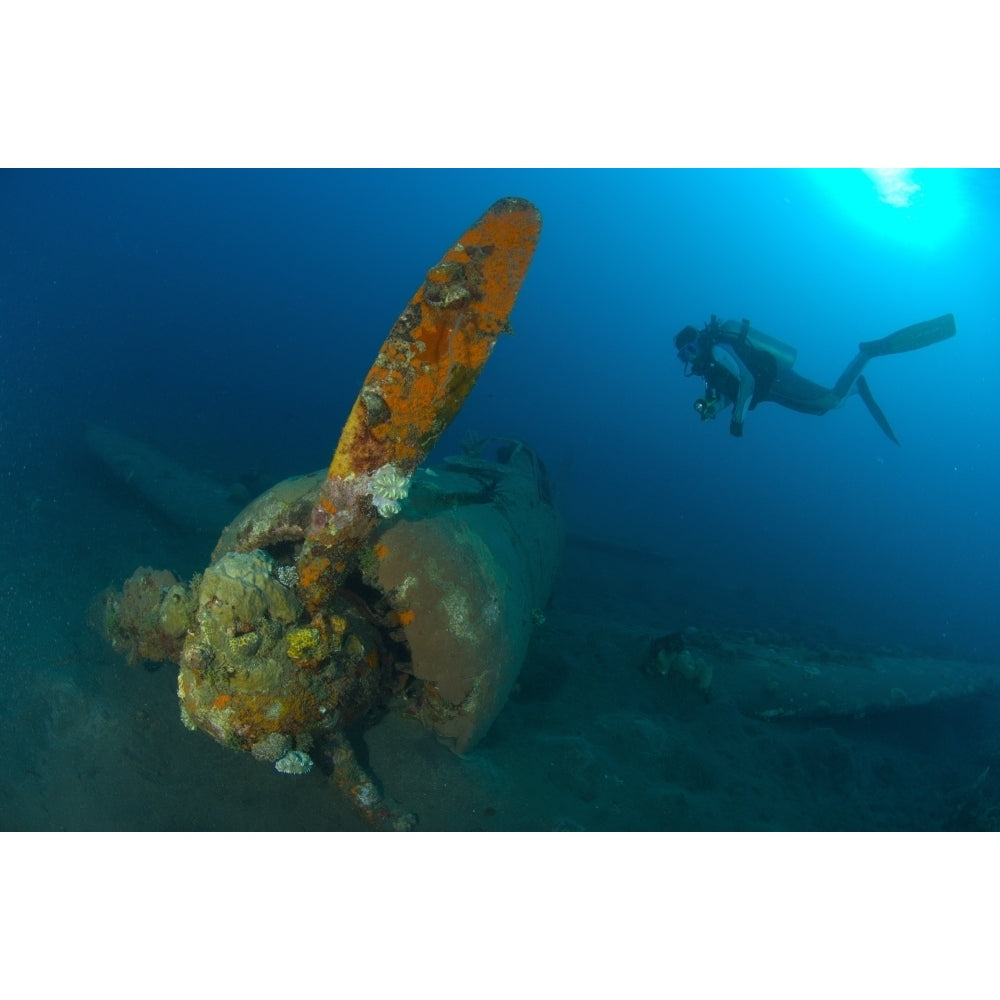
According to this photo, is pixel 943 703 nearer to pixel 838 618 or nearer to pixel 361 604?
pixel 838 618

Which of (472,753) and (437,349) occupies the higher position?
(437,349)

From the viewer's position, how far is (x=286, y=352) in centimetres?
3291

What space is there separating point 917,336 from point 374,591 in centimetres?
1284

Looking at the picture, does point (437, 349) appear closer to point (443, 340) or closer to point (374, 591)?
point (443, 340)

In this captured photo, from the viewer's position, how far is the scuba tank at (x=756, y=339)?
31.3ft

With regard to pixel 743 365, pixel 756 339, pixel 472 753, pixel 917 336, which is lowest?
pixel 472 753

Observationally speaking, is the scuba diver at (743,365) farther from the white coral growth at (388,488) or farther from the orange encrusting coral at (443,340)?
the white coral growth at (388,488)

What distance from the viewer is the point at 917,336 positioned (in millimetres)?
11234

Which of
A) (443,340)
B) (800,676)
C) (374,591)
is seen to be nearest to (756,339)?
(800,676)

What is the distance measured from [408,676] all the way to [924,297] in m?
100

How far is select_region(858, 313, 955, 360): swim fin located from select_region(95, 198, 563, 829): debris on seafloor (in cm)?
1133

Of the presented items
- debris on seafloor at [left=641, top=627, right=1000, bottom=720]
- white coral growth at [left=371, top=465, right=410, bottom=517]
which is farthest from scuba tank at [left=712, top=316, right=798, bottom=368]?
white coral growth at [left=371, top=465, right=410, bottom=517]

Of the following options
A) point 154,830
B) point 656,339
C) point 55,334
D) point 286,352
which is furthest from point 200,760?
point 656,339

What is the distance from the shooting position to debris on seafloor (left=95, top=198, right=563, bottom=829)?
2357 millimetres
